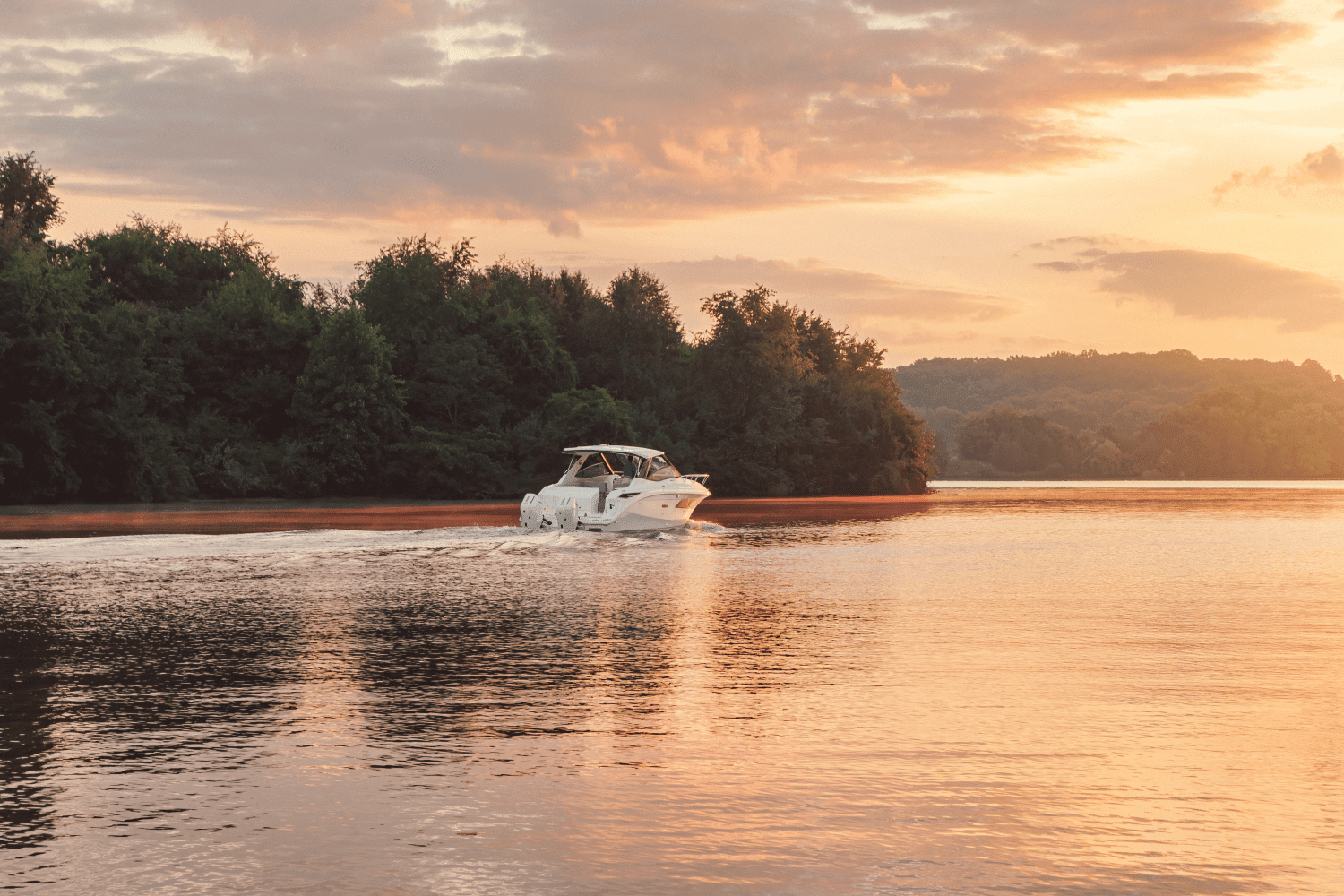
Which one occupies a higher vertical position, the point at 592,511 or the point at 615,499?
the point at 615,499

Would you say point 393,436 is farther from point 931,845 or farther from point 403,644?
point 931,845

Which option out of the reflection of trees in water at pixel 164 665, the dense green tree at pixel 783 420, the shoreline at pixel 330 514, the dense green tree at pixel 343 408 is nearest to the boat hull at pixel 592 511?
the shoreline at pixel 330 514

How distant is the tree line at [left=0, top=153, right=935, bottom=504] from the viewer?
72.1m

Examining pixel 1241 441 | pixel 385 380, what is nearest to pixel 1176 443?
pixel 1241 441

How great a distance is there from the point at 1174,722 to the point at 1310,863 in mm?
4466

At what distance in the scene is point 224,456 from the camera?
8169 centimetres

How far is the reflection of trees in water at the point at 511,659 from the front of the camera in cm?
1236

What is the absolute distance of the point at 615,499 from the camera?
4694cm

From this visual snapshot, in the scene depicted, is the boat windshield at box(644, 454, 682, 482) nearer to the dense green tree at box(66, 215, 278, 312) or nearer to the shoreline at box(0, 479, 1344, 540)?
the shoreline at box(0, 479, 1344, 540)

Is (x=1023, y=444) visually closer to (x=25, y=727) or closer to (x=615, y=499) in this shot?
(x=615, y=499)

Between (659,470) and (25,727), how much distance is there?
38.3 meters

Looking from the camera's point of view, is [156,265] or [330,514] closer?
[330,514]

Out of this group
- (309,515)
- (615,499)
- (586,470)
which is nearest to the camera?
(615,499)

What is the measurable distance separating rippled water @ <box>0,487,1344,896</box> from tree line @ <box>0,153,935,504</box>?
170 ft
